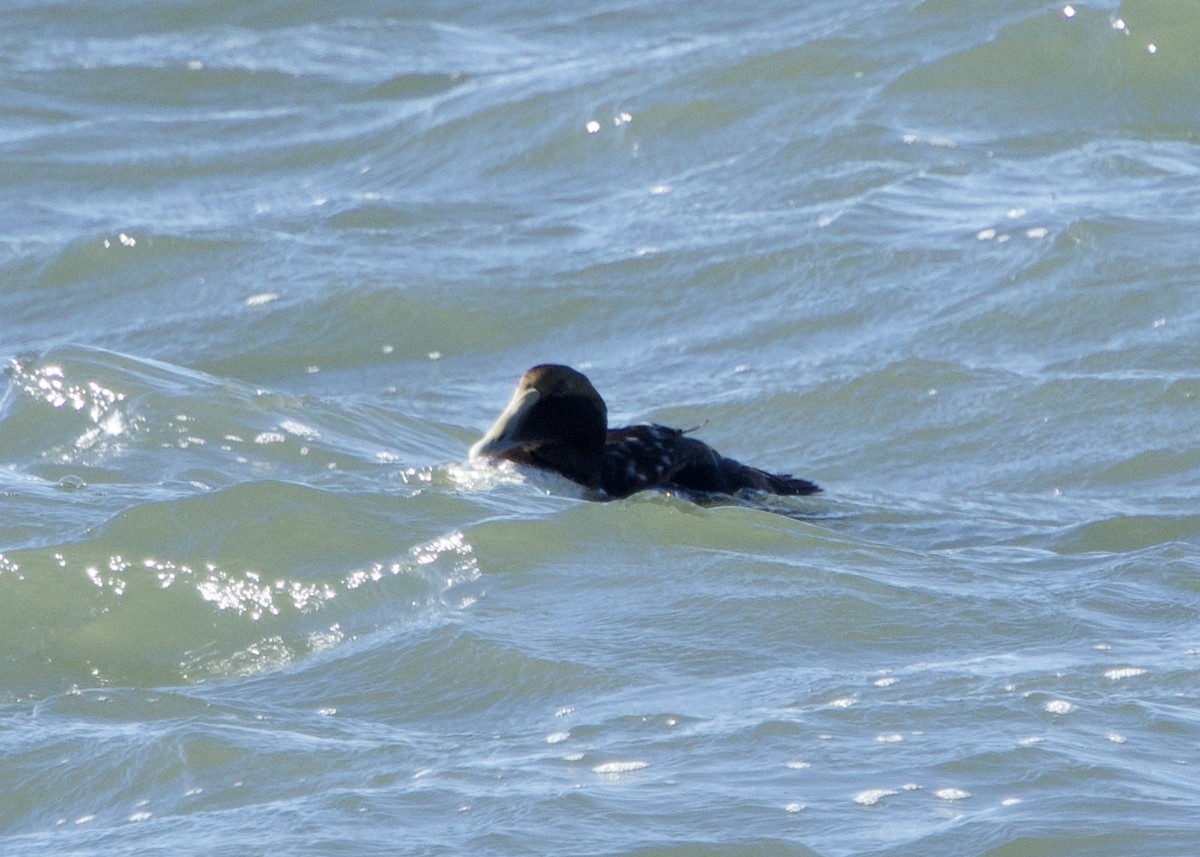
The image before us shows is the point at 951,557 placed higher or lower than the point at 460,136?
lower

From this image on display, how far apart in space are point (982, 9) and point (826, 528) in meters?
8.16

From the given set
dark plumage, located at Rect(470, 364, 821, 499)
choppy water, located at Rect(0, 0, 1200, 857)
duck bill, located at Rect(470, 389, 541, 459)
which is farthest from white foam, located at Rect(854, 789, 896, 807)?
duck bill, located at Rect(470, 389, 541, 459)

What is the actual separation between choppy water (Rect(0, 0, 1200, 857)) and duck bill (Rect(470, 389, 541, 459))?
0.15 meters

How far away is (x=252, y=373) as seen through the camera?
32.4 feet

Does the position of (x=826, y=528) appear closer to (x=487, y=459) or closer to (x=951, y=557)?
(x=951, y=557)

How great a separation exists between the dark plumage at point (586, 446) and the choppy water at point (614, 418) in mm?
181

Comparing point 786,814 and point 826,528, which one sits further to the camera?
point 826,528

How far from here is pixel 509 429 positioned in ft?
23.6

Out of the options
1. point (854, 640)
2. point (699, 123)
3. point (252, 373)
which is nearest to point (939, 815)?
point (854, 640)

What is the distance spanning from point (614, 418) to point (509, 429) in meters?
1.92

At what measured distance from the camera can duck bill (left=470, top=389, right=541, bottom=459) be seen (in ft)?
23.3

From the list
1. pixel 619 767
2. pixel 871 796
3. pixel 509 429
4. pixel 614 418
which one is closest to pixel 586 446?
pixel 509 429

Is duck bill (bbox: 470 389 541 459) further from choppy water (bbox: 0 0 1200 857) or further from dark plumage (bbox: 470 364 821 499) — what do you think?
choppy water (bbox: 0 0 1200 857)

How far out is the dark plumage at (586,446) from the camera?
278 inches
